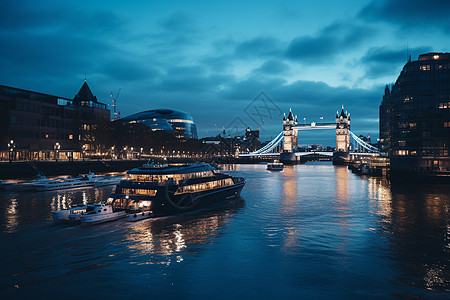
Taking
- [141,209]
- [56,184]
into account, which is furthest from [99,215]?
[56,184]

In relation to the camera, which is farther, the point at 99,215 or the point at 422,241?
the point at 99,215

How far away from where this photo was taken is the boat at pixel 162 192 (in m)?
35.9

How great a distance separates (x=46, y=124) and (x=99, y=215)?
86.5m

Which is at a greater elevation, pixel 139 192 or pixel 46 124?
pixel 46 124

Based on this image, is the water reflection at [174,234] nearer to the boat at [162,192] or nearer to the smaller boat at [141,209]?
the smaller boat at [141,209]

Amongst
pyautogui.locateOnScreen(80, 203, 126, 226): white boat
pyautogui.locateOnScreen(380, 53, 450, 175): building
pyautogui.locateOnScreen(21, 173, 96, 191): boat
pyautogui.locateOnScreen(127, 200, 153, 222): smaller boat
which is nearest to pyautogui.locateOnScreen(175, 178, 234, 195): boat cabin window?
pyautogui.locateOnScreen(127, 200, 153, 222): smaller boat

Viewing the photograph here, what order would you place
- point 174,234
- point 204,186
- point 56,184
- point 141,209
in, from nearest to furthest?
1. point 174,234
2. point 141,209
3. point 204,186
4. point 56,184

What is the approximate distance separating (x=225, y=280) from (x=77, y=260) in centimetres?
1047

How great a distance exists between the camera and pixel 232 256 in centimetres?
2366

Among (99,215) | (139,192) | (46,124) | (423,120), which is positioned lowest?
(99,215)

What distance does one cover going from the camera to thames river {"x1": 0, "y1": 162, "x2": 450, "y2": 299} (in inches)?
712

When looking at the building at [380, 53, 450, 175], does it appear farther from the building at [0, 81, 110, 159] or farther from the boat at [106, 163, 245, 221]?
the building at [0, 81, 110, 159]

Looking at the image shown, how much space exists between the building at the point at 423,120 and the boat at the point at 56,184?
75.7m

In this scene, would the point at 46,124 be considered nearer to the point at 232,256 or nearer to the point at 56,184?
the point at 56,184
